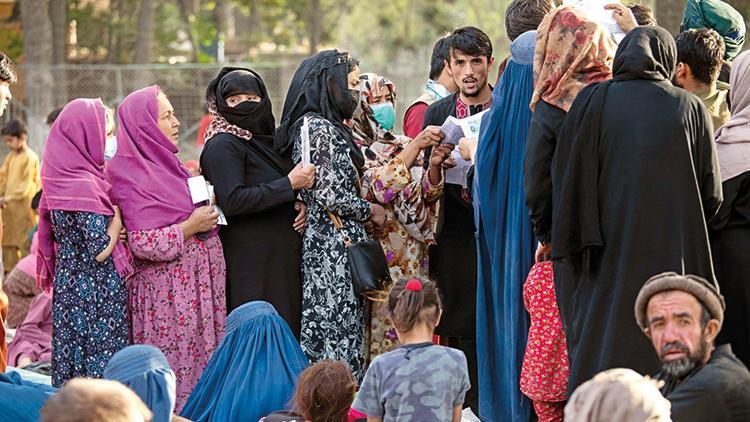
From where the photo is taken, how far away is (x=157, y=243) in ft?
19.5

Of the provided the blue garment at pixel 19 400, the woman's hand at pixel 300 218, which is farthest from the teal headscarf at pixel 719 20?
the blue garment at pixel 19 400

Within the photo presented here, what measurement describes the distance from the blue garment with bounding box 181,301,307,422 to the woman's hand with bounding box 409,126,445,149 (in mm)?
1106

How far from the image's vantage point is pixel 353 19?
44.7m

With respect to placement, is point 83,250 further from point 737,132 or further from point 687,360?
point 687,360

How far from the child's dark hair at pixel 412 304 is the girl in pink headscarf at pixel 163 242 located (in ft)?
5.22

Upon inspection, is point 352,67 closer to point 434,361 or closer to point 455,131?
point 455,131

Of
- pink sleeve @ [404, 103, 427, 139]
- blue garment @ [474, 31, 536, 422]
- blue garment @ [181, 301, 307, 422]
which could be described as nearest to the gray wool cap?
blue garment @ [474, 31, 536, 422]

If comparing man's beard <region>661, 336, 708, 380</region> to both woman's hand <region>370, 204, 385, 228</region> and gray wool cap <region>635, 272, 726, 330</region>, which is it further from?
woman's hand <region>370, 204, 385, 228</region>

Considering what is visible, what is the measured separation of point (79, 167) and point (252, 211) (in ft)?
2.79

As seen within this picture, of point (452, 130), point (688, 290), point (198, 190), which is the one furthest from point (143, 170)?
point (688, 290)

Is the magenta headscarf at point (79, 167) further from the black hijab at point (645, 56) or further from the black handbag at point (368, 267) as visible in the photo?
the black hijab at point (645, 56)

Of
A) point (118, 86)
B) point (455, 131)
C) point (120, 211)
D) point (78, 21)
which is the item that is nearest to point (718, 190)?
point (455, 131)

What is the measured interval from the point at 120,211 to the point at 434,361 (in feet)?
7.01

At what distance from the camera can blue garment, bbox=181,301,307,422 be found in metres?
5.29
